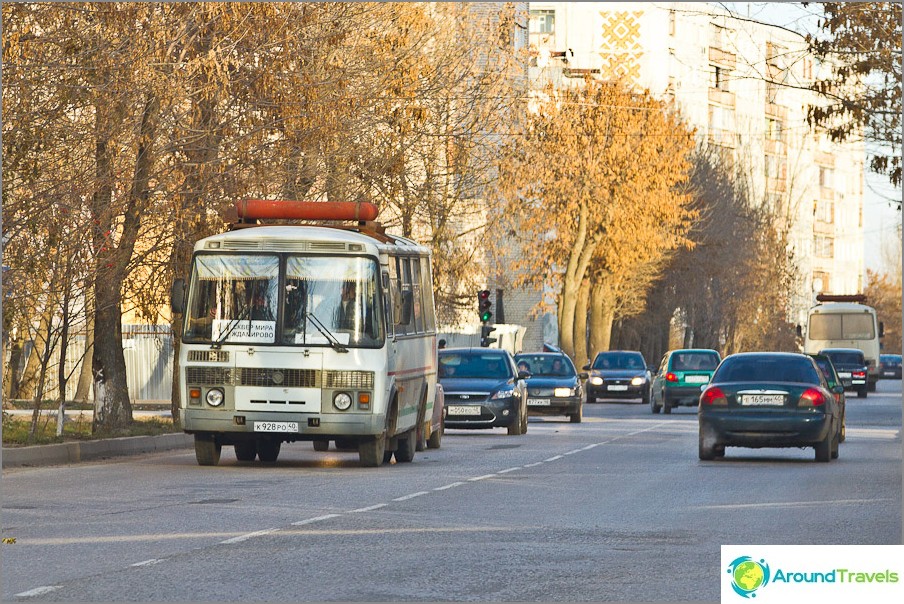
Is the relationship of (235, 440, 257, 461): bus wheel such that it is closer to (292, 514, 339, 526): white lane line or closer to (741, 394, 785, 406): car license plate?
(741, 394, 785, 406): car license plate

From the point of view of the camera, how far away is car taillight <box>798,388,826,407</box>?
25.0m

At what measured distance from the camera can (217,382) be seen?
23516 millimetres

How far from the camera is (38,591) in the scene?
1095cm

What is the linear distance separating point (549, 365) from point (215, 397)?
20.6m

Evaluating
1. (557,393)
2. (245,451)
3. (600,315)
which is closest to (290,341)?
(245,451)

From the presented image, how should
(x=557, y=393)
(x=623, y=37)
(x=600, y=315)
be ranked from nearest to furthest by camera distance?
(x=557, y=393) → (x=600, y=315) → (x=623, y=37)

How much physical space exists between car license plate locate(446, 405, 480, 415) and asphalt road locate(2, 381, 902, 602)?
19.7 ft

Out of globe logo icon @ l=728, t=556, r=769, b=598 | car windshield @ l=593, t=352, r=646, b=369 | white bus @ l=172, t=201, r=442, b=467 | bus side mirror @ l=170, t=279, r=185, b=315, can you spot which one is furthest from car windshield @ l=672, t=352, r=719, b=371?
globe logo icon @ l=728, t=556, r=769, b=598

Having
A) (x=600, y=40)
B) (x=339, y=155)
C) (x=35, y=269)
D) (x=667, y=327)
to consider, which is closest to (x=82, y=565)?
(x=35, y=269)

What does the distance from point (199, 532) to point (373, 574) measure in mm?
3231

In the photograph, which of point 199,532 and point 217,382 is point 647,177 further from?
point 199,532

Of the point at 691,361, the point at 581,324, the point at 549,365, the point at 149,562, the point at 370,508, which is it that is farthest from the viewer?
the point at 581,324

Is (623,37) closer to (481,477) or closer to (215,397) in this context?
(215,397)

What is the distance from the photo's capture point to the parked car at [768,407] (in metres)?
25.0
